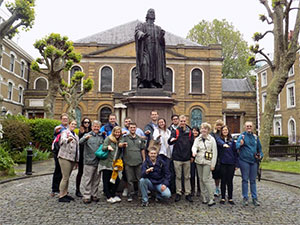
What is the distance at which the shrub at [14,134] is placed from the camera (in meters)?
12.0

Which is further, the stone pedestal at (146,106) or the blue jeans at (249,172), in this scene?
the stone pedestal at (146,106)

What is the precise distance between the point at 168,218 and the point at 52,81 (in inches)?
638

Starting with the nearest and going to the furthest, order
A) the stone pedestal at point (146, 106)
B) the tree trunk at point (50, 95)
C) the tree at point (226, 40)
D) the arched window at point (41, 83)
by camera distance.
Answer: the stone pedestal at point (146, 106)
the tree trunk at point (50, 95)
the arched window at point (41, 83)
the tree at point (226, 40)

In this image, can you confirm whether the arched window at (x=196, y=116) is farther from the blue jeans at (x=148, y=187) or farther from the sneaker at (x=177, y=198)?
the blue jeans at (x=148, y=187)

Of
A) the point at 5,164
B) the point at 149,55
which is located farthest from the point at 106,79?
the point at 149,55

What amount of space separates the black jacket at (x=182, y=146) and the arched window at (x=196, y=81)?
74.4ft

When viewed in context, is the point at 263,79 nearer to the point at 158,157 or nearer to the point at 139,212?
the point at 158,157

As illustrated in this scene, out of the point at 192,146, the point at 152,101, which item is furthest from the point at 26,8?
the point at 192,146

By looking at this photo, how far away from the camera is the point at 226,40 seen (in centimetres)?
3656

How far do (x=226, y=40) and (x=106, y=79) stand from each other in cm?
1963

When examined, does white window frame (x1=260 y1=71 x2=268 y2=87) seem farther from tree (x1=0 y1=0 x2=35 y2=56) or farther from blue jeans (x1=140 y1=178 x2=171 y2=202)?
blue jeans (x1=140 y1=178 x2=171 y2=202)

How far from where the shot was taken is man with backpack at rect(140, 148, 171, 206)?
15.9 feet

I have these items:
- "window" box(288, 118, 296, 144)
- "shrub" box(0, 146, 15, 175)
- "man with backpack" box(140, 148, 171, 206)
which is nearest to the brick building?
"window" box(288, 118, 296, 144)

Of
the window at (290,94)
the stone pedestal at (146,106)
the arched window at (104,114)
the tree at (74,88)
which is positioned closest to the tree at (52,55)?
the tree at (74,88)
